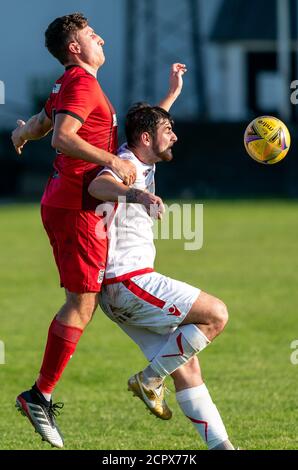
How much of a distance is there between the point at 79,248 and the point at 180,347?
0.84m

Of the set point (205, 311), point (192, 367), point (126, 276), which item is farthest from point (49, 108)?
point (192, 367)

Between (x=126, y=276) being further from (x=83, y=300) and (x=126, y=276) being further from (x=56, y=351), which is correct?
(x=56, y=351)

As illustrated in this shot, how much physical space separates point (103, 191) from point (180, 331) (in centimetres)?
97

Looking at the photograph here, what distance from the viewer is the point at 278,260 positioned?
20172mm

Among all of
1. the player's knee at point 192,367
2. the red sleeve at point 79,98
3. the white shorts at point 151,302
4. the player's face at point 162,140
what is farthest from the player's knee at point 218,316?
the red sleeve at point 79,98

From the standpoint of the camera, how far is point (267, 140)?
7.75m

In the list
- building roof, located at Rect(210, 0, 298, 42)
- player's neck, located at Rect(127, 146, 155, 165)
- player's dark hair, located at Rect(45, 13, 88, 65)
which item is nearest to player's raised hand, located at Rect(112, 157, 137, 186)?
player's neck, located at Rect(127, 146, 155, 165)

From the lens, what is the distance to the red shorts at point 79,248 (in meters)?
7.29

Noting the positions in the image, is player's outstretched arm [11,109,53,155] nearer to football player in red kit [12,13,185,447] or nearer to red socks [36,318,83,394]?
football player in red kit [12,13,185,447]

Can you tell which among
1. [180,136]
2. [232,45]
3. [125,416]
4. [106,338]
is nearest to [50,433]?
[125,416]

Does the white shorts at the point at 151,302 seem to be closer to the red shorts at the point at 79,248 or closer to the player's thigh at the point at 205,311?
the player's thigh at the point at 205,311

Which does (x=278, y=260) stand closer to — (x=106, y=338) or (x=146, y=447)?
(x=106, y=338)

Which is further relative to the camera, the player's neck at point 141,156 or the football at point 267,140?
the football at point 267,140

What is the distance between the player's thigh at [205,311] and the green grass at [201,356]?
1169 millimetres
